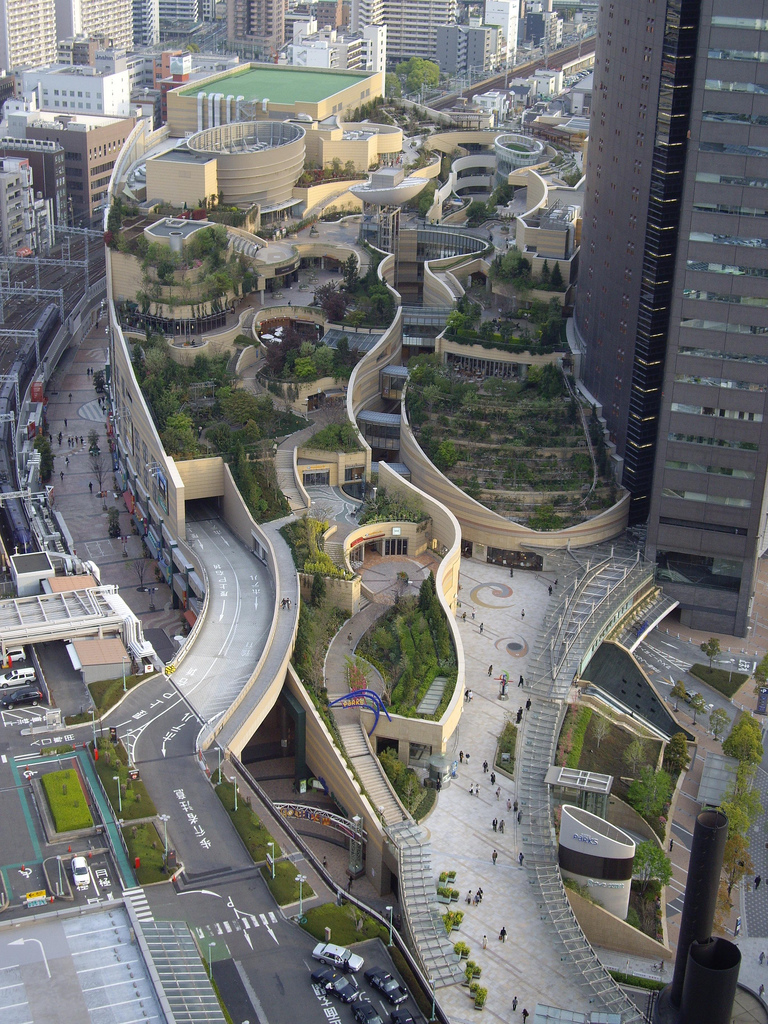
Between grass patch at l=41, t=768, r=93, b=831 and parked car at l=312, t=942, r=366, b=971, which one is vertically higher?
grass patch at l=41, t=768, r=93, b=831

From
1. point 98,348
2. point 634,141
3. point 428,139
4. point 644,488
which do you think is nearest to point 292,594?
point 644,488

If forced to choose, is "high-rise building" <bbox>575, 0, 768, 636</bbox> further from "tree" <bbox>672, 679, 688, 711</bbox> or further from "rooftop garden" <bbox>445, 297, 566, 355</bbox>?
"tree" <bbox>672, 679, 688, 711</bbox>

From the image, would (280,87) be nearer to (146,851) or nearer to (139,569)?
(139,569)

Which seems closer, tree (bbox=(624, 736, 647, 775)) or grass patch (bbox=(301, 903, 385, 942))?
grass patch (bbox=(301, 903, 385, 942))

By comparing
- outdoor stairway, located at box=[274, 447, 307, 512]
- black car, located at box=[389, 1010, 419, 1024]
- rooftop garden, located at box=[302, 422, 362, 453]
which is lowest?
black car, located at box=[389, 1010, 419, 1024]

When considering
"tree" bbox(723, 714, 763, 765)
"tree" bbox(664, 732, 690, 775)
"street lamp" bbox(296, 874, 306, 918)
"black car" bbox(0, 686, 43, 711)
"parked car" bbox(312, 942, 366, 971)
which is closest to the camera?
"parked car" bbox(312, 942, 366, 971)

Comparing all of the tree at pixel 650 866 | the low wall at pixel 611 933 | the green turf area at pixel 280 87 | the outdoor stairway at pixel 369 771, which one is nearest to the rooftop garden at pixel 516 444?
the outdoor stairway at pixel 369 771

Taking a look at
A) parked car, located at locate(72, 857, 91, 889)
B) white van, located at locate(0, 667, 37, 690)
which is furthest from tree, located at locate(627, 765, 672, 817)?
white van, located at locate(0, 667, 37, 690)
